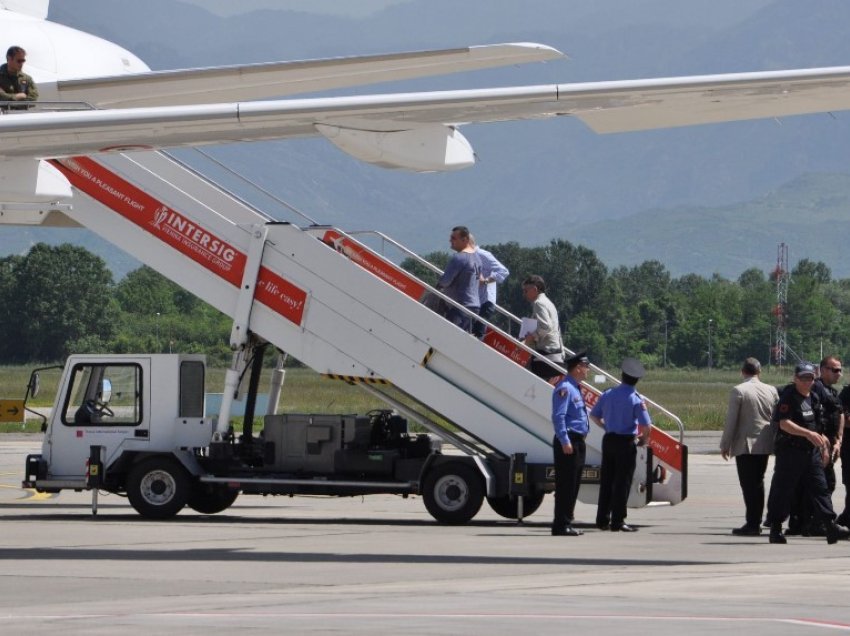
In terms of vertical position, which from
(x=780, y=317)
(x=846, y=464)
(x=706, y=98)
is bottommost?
(x=846, y=464)

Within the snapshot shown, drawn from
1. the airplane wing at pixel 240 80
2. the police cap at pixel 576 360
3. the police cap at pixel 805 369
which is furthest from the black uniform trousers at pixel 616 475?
the airplane wing at pixel 240 80

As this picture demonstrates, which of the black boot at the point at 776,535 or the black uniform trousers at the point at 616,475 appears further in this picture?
the black uniform trousers at the point at 616,475

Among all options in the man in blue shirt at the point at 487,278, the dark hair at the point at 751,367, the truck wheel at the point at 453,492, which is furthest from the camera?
the man in blue shirt at the point at 487,278

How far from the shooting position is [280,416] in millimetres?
19250

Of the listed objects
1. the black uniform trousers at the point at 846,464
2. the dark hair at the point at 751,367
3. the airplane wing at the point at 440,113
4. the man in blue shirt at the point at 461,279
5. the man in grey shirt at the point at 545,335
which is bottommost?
the black uniform trousers at the point at 846,464

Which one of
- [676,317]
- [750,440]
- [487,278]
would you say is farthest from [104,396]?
[676,317]

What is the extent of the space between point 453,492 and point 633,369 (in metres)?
2.51

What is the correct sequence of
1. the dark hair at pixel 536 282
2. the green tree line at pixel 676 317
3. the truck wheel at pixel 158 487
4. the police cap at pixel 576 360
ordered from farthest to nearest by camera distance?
the green tree line at pixel 676 317 < the dark hair at pixel 536 282 < the truck wheel at pixel 158 487 < the police cap at pixel 576 360

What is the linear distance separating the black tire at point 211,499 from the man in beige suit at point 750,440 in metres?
6.07

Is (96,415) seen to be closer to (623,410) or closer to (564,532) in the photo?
(564,532)

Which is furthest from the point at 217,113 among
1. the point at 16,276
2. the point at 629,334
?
the point at 629,334

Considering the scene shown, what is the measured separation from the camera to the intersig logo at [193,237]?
19438 millimetres

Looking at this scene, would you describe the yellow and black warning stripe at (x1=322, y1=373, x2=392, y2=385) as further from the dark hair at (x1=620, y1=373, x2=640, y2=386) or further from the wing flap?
the wing flap

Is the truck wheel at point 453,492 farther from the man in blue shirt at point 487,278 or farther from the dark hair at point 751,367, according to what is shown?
the dark hair at point 751,367
